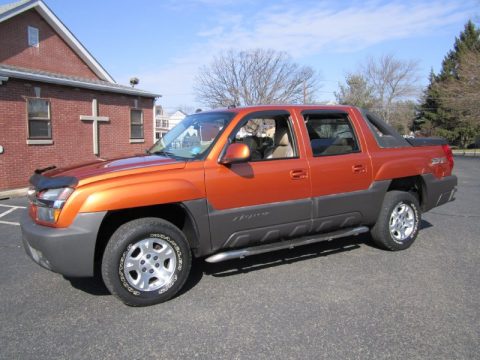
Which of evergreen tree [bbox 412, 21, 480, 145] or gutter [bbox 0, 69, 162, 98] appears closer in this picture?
gutter [bbox 0, 69, 162, 98]

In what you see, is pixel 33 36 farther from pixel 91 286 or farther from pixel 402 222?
pixel 402 222

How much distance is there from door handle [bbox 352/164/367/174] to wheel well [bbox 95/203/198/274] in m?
2.01

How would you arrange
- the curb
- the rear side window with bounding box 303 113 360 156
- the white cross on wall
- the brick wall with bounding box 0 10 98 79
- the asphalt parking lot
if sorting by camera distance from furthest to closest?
the white cross on wall, the brick wall with bounding box 0 10 98 79, the curb, the rear side window with bounding box 303 113 360 156, the asphalt parking lot

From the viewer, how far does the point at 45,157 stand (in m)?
13.2

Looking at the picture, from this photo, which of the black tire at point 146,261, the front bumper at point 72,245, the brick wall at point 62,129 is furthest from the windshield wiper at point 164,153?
the brick wall at point 62,129

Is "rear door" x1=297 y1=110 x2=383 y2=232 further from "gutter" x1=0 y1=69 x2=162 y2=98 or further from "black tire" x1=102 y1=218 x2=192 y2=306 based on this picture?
"gutter" x1=0 y1=69 x2=162 y2=98

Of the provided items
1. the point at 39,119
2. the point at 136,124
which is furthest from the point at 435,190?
the point at 136,124

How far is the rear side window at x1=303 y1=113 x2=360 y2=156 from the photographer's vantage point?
451cm

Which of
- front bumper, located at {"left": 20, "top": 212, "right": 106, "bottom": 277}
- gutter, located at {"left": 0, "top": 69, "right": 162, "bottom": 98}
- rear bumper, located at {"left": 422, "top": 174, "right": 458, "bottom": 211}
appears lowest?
front bumper, located at {"left": 20, "top": 212, "right": 106, "bottom": 277}

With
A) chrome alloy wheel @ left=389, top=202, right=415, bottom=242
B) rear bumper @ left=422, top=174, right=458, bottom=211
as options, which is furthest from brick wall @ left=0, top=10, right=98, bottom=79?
rear bumper @ left=422, top=174, right=458, bottom=211

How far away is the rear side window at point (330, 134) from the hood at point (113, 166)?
1602mm

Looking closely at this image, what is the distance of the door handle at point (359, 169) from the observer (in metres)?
4.58

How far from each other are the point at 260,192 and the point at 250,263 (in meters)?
1.05

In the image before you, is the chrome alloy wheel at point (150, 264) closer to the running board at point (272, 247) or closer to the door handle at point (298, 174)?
the running board at point (272, 247)
